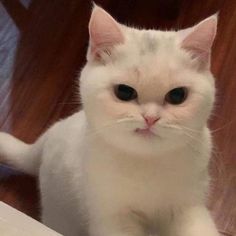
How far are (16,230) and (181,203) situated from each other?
0.31 metres

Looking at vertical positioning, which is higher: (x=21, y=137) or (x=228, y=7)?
(x=228, y=7)

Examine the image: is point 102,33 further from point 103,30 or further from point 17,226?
point 17,226

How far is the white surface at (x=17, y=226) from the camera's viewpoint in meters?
0.69

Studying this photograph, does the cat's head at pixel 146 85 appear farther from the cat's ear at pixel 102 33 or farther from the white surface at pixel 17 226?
the white surface at pixel 17 226

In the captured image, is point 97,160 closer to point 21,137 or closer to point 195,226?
point 195,226

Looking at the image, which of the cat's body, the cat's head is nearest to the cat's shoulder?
the cat's body

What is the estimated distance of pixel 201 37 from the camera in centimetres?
80

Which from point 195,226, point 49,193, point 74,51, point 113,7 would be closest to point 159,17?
point 113,7

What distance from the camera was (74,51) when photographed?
1.50 m

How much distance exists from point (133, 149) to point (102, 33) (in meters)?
0.17

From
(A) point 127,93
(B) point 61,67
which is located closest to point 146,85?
(A) point 127,93

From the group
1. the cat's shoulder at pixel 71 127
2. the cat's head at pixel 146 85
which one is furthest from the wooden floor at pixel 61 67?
the cat's head at pixel 146 85

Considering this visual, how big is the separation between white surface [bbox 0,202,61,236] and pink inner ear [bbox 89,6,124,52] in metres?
0.26

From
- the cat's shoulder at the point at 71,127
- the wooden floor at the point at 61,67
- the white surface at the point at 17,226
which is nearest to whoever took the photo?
the white surface at the point at 17,226
